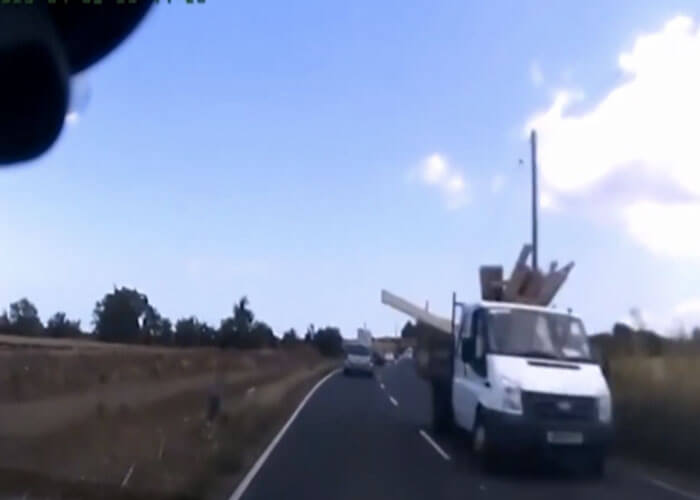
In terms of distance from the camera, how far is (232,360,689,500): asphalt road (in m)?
18.3

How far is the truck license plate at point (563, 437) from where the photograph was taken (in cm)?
2153

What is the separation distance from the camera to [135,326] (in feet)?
232

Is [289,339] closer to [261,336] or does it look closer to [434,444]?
[261,336]

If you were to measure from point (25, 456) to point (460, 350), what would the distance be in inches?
325

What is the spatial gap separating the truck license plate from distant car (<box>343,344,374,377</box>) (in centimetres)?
5399

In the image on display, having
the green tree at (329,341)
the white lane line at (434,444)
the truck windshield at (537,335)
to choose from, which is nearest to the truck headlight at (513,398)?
the truck windshield at (537,335)

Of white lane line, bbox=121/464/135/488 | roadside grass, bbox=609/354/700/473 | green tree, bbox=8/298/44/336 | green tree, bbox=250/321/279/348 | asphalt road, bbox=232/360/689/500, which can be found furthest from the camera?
green tree, bbox=250/321/279/348

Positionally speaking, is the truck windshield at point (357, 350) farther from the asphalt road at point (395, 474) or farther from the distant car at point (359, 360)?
the asphalt road at point (395, 474)

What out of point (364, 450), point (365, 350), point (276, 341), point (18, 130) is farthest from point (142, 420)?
point (276, 341)

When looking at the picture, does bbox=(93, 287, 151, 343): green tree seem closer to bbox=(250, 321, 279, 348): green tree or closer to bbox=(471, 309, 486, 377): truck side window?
bbox=(250, 321, 279, 348): green tree

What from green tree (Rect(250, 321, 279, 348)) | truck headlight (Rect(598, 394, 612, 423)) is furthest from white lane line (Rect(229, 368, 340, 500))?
green tree (Rect(250, 321, 279, 348))

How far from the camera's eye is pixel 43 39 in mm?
5059

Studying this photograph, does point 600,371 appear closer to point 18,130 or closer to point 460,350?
point 460,350

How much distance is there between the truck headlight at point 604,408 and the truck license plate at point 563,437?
0.55 m
